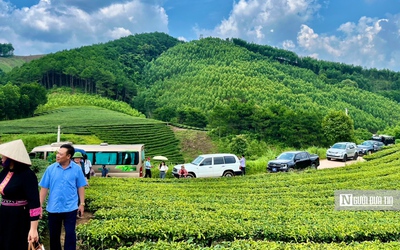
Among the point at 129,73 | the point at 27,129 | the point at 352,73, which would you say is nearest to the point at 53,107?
the point at 27,129

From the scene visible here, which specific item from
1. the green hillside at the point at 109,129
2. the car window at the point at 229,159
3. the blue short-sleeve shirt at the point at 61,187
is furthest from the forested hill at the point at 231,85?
the blue short-sleeve shirt at the point at 61,187

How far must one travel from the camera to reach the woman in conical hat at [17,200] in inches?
169

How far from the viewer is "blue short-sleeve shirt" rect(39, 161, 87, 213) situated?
5.14 metres

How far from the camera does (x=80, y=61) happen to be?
113 metres

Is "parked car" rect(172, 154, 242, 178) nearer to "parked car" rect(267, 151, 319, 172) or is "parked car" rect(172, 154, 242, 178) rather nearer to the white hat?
"parked car" rect(267, 151, 319, 172)

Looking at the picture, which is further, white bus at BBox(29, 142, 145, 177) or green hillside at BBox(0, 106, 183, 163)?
green hillside at BBox(0, 106, 183, 163)

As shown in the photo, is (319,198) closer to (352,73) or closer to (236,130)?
(236,130)

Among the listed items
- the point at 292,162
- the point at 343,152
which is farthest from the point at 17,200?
the point at 343,152

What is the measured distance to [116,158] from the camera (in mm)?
23594

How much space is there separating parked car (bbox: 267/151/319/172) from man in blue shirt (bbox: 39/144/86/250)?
55.9 ft

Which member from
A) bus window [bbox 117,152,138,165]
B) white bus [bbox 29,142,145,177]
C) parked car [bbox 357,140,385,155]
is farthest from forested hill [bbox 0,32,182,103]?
parked car [bbox 357,140,385,155]

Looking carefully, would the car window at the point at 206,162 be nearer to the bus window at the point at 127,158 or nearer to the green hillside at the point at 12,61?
the bus window at the point at 127,158

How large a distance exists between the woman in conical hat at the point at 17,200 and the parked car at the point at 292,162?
18.0m

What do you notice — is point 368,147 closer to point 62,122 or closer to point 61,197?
point 61,197
